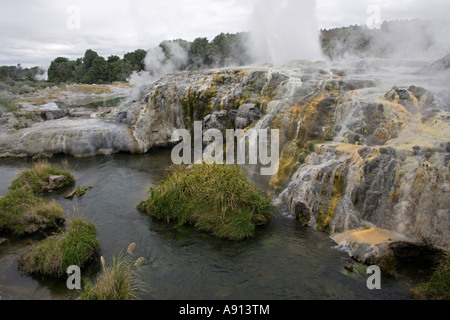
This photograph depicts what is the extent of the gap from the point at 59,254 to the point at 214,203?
4.52 meters

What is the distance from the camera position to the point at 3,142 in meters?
19.7

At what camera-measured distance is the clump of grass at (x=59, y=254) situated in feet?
26.1

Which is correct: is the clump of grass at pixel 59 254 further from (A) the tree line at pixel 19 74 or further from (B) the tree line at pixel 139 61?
(A) the tree line at pixel 19 74

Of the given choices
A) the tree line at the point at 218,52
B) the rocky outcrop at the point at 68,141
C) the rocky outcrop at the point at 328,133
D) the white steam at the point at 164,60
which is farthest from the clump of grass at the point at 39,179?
the white steam at the point at 164,60

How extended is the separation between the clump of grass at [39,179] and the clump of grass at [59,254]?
5.47 m

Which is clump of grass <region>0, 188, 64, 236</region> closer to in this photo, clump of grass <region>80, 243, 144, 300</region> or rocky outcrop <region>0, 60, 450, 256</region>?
clump of grass <region>80, 243, 144, 300</region>

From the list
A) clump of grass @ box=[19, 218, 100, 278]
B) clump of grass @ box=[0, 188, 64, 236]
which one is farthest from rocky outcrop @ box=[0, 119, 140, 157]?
clump of grass @ box=[19, 218, 100, 278]

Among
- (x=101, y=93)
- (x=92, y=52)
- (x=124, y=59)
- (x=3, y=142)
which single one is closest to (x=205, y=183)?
(x=3, y=142)

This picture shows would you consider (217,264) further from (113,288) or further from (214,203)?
(113,288)

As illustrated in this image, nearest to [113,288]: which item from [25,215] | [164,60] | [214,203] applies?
[214,203]

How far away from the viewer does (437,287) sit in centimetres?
689
